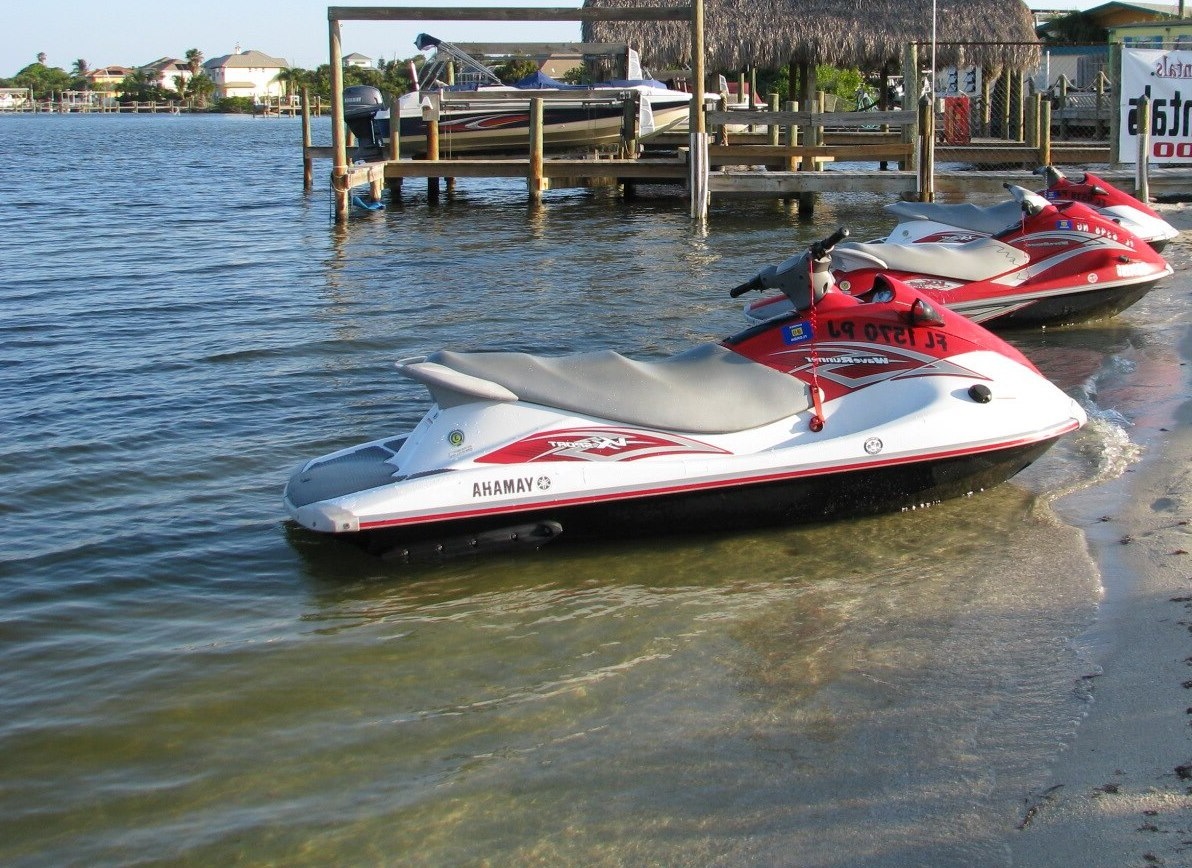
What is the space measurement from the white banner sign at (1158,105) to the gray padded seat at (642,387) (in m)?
12.6

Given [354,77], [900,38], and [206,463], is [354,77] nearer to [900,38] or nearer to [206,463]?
[900,38]

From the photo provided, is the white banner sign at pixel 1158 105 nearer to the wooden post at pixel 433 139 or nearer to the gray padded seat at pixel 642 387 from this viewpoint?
the wooden post at pixel 433 139

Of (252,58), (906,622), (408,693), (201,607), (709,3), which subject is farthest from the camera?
(252,58)

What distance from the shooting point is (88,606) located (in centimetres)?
555

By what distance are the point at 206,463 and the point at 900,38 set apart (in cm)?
2248

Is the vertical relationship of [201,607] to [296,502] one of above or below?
below

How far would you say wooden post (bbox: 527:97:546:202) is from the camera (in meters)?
20.5

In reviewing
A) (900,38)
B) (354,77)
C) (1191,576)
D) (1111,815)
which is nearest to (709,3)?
(900,38)

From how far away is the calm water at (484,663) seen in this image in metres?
3.83

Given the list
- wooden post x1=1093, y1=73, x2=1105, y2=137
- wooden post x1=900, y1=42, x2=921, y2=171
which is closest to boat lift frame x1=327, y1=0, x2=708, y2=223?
wooden post x1=900, y1=42, x2=921, y2=171

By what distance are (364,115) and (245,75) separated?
173m

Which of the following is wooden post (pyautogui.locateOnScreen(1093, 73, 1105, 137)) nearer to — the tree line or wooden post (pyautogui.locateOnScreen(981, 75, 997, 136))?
wooden post (pyautogui.locateOnScreen(981, 75, 997, 136))

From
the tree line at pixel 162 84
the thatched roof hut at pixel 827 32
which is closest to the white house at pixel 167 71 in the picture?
the tree line at pixel 162 84

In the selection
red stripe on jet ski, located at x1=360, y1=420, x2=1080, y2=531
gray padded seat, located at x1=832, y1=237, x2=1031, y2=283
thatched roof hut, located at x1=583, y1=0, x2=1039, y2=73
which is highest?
thatched roof hut, located at x1=583, y1=0, x2=1039, y2=73
